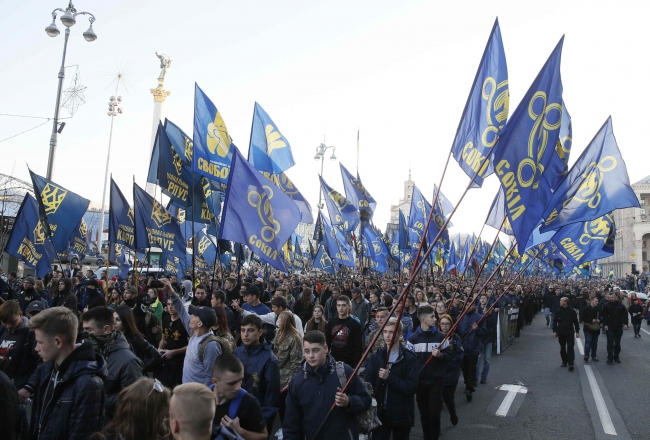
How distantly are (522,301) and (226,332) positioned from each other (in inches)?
690

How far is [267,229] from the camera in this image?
752 cm

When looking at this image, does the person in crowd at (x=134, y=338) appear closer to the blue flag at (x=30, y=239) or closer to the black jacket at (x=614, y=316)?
the blue flag at (x=30, y=239)

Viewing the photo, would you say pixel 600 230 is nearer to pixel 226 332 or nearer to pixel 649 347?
pixel 649 347

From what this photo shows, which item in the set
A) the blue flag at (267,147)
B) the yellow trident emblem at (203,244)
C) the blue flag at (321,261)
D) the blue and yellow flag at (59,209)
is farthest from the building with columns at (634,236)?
the blue and yellow flag at (59,209)

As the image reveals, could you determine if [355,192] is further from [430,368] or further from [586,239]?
[430,368]

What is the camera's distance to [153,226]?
41.8 feet

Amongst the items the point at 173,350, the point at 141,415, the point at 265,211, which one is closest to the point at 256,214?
the point at 265,211

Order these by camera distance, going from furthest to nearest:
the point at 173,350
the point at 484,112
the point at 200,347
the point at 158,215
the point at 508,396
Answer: the point at 158,215
the point at 508,396
the point at 484,112
the point at 173,350
the point at 200,347

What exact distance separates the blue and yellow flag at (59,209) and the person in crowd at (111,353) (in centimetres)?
624

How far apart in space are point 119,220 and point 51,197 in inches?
144

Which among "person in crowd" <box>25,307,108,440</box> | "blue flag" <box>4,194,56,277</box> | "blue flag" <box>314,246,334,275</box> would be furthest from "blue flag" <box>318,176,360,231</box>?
"person in crowd" <box>25,307,108,440</box>

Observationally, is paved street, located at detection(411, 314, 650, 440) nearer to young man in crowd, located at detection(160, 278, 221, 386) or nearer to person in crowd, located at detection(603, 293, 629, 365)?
person in crowd, located at detection(603, 293, 629, 365)

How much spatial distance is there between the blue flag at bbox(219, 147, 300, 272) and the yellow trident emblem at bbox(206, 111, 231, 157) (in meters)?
2.00

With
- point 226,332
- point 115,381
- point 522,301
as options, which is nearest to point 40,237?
point 226,332
